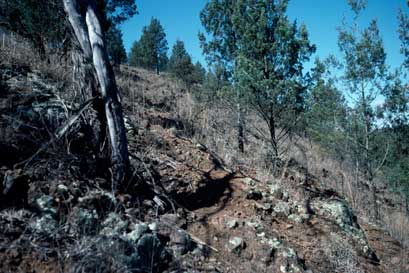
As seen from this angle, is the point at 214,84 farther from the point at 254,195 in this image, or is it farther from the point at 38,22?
the point at 254,195

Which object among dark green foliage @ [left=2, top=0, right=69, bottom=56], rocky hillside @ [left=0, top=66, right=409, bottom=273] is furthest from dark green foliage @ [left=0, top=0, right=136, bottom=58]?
rocky hillside @ [left=0, top=66, right=409, bottom=273]

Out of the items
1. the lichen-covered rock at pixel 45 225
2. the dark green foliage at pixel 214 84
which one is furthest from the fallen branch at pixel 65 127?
the dark green foliage at pixel 214 84

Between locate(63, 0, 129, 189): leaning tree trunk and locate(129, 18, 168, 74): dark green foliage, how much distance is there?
3381cm

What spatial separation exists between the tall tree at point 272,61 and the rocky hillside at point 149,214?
2.35 m

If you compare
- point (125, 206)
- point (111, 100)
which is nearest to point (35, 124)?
point (111, 100)

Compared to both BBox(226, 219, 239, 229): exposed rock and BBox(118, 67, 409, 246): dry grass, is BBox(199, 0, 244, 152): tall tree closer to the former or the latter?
BBox(118, 67, 409, 246): dry grass

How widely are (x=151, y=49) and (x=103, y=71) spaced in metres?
34.8

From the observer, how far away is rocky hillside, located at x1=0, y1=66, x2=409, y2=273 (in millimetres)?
1962

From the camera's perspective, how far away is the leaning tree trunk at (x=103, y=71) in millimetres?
2850

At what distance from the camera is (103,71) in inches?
112

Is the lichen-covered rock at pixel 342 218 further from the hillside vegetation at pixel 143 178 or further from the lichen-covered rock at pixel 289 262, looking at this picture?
the lichen-covered rock at pixel 289 262

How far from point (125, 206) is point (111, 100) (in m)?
1.08

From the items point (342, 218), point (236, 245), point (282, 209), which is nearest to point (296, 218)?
point (282, 209)

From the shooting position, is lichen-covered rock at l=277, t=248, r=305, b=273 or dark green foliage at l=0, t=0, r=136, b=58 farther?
A: dark green foliage at l=0, t=0, r=136, b=58
